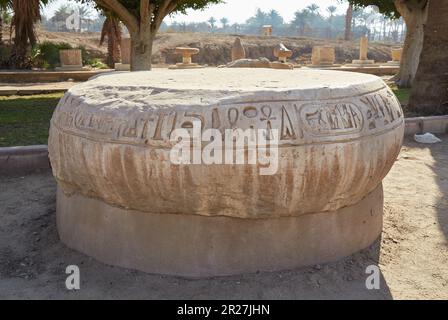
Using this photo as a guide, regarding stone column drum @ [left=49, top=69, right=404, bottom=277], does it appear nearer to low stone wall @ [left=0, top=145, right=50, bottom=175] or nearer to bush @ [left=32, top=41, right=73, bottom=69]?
low stone wall @ [left=0, top=145, right=50, bottom=175]

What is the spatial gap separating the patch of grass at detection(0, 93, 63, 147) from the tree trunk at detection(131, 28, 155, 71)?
1989 mm

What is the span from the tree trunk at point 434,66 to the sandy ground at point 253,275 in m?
4.32

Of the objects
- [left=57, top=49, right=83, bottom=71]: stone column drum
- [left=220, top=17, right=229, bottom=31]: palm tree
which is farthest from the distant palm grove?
[left=57, top=49, right=83, bottom=71]: stone column drum

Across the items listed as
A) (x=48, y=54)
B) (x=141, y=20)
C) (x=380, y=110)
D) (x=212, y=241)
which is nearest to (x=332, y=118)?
(x=380, y=110)

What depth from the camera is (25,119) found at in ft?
26.5

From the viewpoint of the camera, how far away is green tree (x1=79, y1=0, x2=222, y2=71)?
424 inches

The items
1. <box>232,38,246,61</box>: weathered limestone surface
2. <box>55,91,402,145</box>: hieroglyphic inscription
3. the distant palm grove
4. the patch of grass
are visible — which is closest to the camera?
<box>55,91,402,145</box>: hieroglyphic inscription

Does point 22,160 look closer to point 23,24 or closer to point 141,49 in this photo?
point 141,49

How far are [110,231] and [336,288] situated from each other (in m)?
1.42

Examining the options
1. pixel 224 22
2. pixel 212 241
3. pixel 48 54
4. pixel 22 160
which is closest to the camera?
pixel 212 241

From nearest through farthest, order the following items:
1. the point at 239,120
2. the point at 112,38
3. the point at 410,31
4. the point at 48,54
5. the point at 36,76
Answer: the point at 239,120
the point at 410,31
the point at 36,76
the point at 48,54
the point at 112,38

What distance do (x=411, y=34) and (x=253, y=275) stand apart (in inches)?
478

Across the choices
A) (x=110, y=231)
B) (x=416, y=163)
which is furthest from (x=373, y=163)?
(x=416, y=163)
